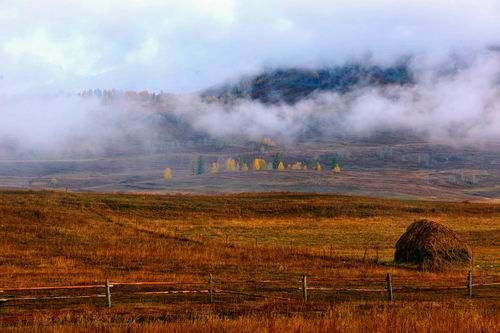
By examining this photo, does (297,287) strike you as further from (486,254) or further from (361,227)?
(361,227)

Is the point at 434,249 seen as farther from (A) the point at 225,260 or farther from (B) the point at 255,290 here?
(B) the point at 255,290

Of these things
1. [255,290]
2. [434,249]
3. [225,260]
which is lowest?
[225,260]

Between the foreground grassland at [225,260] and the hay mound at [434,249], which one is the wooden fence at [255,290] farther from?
the hay mound at [434,249]

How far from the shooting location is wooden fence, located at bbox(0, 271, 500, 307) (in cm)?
2509

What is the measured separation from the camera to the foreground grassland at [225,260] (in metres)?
18.9

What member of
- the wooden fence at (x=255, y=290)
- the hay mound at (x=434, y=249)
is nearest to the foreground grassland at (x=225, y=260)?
the wooden fence at (x=255, y=290)

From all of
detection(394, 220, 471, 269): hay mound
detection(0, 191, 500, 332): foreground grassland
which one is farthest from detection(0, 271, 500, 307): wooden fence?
detection(394, 220, 471, 269): hay mound

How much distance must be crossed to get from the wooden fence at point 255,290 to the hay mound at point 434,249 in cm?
704

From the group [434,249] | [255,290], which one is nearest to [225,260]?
[255,290]

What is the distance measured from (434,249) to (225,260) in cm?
1229

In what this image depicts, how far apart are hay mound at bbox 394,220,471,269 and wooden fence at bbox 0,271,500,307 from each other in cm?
704

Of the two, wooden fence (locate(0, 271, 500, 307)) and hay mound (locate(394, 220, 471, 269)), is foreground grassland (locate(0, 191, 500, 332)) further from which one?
hay mound (locate(394, 220, 471, 269))

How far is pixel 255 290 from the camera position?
27.7 metres

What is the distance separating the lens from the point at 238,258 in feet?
129
